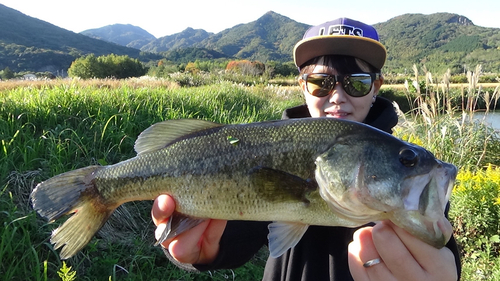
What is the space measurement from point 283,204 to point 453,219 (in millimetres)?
4432

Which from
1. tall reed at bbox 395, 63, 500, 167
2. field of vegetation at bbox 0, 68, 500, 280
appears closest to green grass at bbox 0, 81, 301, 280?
field of vegetation at bbox 0, 68, 500, 280

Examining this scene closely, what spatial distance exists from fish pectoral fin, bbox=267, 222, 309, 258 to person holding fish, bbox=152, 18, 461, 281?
28cm

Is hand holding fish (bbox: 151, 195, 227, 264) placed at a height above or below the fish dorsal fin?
below

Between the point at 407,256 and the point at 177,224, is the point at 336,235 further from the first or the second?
the point at 177,224

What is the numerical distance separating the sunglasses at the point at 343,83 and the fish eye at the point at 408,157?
123 cm

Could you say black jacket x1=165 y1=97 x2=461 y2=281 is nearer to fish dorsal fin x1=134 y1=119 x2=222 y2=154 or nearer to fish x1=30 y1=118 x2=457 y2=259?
fish x1=30 y1=118 x2=457 y2=259

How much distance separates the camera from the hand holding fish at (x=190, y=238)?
175 cm

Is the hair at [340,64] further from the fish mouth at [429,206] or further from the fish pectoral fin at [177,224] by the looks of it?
the fish pectoral fin at [177,224]

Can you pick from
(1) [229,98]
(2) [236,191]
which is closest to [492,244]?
(2) [236,191]

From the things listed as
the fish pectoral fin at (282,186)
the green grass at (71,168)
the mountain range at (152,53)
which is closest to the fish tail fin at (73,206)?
the fish pectoral fin at (282,186)

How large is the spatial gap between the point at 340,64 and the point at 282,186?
4.97ft

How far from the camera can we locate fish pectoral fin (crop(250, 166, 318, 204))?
61.5 inches

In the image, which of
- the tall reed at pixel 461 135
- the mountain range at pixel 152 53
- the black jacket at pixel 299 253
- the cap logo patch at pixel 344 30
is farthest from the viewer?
the mountain range at pixel 152 53

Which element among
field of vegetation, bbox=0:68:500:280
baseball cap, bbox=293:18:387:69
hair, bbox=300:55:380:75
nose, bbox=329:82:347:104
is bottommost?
field of vegetation, bbox=0:68:500:280
